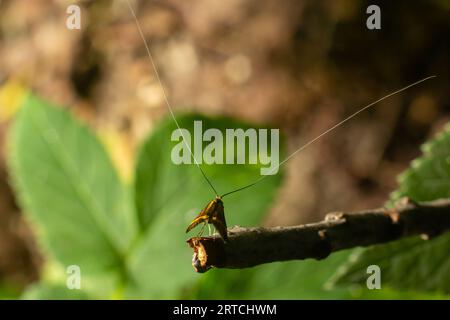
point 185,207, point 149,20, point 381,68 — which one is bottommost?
point 185,207

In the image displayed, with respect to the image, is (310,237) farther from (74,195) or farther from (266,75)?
(266,75)

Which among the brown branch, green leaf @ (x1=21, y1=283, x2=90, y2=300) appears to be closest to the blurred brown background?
green leaf @ (x1=21, y1=283, x2=90, y2=300)

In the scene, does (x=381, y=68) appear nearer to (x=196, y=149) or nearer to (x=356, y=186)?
(x=356, y=186)

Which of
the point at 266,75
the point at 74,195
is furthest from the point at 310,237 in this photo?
the point at 266,75

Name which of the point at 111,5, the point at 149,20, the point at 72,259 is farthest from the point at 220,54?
Result: the point at 72,259

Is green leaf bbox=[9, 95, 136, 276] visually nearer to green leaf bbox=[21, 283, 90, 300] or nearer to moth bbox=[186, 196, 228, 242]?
green leaf bbox=[21, 283, 90, 300]

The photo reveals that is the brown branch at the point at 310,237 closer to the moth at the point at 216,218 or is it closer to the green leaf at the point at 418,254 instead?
the moth at the point at 216,218

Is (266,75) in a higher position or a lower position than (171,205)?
higher

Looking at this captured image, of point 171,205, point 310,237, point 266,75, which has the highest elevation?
point 266,75
